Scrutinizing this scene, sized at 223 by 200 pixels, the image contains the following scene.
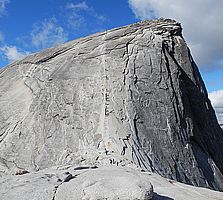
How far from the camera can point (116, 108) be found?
13219 mm

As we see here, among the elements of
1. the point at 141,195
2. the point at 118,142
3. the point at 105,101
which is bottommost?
the point at 141,195

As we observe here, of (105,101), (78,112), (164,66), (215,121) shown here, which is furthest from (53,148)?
(215,121)

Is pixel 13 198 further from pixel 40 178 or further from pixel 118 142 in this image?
pixel 118 142

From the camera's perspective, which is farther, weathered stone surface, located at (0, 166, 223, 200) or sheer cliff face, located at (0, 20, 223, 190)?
sheer cliff face, located at (0, 20, 223, 190)

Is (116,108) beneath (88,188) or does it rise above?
above

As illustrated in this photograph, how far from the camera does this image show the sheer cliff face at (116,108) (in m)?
12.7

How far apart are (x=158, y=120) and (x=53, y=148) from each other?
383 centimetres

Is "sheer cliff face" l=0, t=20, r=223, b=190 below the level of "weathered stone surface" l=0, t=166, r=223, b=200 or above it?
above

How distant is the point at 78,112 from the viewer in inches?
547

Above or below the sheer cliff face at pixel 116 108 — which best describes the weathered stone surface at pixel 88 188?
below

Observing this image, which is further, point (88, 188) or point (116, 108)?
point (116, 108)

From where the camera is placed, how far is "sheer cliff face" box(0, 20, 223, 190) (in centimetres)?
1273

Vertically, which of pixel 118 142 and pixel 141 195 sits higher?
pixel 118 142

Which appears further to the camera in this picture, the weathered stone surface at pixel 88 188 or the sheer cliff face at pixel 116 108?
the sheer cliff face at pixel 116 108
